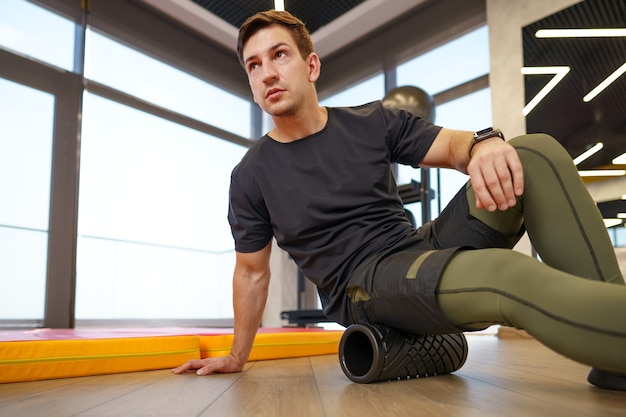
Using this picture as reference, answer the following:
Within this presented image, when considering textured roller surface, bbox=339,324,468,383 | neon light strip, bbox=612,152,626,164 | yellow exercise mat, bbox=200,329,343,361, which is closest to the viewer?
textured roller surface, bbox=339,324,468,383

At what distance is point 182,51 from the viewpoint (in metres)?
4.96

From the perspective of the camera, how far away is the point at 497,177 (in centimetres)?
92

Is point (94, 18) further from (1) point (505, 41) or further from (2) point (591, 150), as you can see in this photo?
(2) point (591, 150)

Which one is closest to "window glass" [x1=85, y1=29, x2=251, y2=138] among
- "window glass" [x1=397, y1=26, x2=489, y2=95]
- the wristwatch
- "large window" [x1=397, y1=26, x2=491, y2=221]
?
"window glass" [x1=397, y1=26, x2=489, y2=95]

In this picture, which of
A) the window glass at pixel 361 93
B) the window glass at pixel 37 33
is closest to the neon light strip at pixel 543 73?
the window glass at pixel 361 93

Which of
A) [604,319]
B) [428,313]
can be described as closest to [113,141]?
[428,313]

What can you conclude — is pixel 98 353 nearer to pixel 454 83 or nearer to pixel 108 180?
pixel 108 180

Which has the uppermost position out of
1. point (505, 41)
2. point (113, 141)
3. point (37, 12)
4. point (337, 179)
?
point (37, 12)

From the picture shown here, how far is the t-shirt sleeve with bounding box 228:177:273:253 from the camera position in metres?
1.35

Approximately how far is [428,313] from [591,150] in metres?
2.68

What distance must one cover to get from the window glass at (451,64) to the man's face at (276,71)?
3.26 metres

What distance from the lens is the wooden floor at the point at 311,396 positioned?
2.73 ft

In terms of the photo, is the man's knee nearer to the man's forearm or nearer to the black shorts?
the black shorts

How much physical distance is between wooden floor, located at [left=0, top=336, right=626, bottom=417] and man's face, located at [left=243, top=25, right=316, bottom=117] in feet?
2.14
